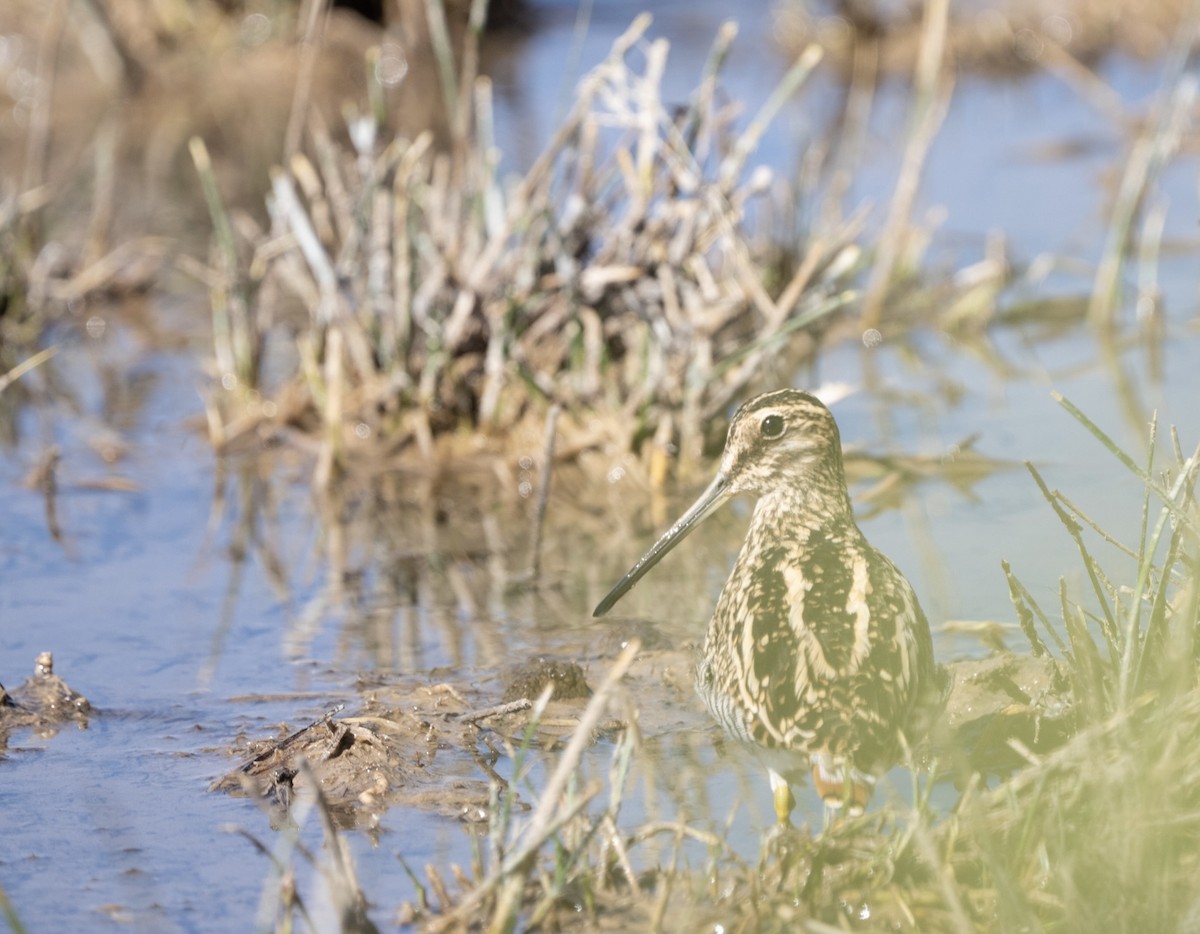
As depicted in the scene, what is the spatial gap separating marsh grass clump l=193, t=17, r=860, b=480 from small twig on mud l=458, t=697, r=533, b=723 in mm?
1894

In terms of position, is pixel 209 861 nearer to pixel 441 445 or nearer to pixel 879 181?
pixel 441 445

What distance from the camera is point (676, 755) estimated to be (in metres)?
3.64

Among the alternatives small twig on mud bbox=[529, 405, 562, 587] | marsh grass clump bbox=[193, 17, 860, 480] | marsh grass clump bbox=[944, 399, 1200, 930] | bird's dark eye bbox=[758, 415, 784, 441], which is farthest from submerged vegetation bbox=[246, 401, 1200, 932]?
marsh grass clump bbox=[193, 17, 860, 480]

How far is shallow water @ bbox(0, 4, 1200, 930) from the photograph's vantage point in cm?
330

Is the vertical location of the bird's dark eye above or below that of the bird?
above

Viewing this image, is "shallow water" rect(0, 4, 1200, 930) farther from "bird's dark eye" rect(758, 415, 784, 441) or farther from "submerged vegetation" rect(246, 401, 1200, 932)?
"bird's dark eye" rect(758, 415, 784, 441)

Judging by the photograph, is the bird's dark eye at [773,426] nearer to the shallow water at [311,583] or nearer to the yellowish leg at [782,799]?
the shallow water at [311,583]

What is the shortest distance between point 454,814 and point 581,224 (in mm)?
2677

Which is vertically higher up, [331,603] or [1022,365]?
[1022,365]

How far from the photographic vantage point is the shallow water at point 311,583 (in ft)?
10.8

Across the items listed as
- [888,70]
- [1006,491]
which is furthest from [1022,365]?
[888,70]

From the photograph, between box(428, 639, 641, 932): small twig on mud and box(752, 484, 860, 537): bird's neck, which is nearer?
box(428, 639, 641, 932): small twig on mud

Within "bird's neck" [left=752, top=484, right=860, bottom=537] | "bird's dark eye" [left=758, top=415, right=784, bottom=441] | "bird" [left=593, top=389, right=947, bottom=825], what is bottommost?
"bird" [left=593, top=389, right=947, bottom=825]

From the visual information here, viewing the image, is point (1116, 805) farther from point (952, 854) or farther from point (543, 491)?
point (543, 491)
